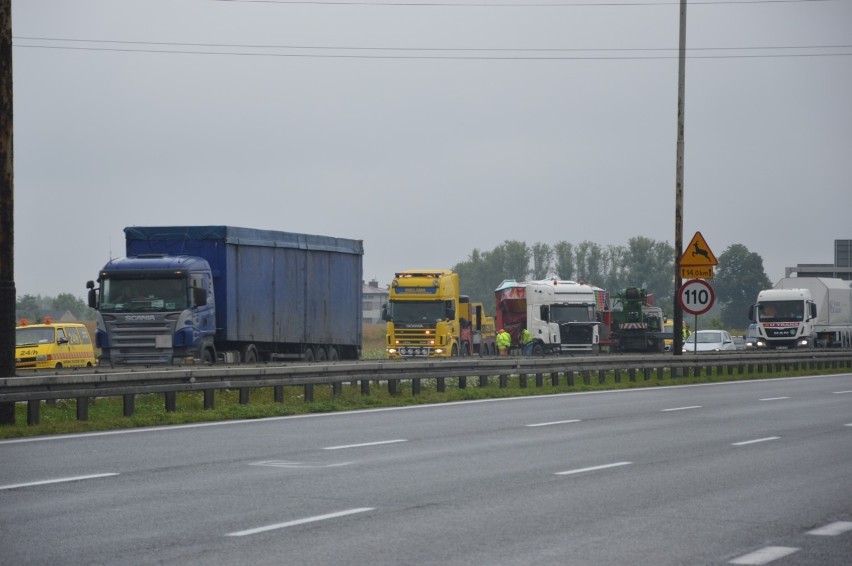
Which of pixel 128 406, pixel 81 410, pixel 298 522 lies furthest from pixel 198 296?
pixel 298 522

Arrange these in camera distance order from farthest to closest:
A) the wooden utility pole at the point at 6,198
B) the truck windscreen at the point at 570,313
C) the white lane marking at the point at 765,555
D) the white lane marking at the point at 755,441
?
the truck windscreen at the point at 570,313 < the wooden utility pole at the point at 6,198 < the white lane marking at the point at 755,441 < the white lane marking at the point at 765,555

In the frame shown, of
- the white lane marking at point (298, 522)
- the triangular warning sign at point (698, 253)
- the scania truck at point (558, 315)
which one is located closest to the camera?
the white lane marking at point (298, 522)

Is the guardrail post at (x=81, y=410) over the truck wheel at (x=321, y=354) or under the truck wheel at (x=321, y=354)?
under

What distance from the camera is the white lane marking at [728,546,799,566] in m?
8.45

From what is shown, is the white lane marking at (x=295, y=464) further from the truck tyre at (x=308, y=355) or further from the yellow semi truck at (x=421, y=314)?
the yellow semi truck at (x=421, y=314)

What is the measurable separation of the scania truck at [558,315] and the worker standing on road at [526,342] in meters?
0.47

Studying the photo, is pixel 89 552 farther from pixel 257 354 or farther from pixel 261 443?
pixel 257 354

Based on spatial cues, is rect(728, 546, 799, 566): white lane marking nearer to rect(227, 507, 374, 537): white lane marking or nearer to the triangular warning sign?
rect(227, 507, 374, 537): white lane marking

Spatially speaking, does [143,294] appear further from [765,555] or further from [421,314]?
[765,555]

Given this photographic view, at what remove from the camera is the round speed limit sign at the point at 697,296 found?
3400 cm

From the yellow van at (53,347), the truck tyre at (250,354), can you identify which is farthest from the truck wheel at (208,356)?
the yellow van at (53,347)

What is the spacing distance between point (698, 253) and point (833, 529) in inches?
990

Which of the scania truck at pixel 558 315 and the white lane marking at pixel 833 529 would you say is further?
the scania truck at pixel 558 315

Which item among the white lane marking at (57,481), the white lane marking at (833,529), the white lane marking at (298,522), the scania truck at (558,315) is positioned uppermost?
the scania truck at (558,315)
